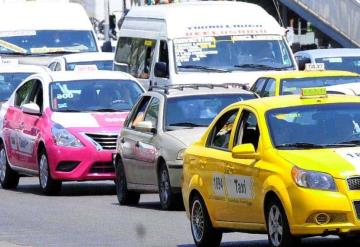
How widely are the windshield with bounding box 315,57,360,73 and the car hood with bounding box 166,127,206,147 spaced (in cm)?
1205

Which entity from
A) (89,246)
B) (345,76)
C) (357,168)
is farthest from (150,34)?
(357,168)

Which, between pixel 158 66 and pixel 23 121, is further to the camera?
pixel 158 66

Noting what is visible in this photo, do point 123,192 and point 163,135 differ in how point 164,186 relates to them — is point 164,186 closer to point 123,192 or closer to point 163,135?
point 163,135

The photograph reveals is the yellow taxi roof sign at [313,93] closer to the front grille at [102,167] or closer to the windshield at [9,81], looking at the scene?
the front grille at [102,167]

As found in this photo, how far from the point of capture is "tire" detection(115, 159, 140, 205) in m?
18.9

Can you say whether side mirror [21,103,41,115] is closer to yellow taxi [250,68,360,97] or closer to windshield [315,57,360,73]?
yellow taxi [250,68,360,97]

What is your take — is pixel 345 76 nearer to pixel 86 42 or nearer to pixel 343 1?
pixel 86 42

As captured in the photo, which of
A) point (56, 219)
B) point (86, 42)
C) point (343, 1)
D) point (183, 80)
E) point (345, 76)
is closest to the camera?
point (56, 219)

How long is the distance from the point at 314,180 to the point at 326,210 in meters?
0.26

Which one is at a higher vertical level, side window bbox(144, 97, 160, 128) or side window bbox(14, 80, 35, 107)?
side window bbox(144, 97, 160, 128)

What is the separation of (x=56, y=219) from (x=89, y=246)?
313 cm

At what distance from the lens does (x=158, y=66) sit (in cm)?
2538

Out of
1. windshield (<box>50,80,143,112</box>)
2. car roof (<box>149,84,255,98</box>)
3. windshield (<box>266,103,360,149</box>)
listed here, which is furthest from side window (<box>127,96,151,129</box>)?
windshield (<box>266,103,360,149</box>)

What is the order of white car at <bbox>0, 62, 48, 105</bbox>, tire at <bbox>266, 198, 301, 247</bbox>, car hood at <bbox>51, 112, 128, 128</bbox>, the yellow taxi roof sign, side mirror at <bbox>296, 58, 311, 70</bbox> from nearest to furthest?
tire at <bbox>266, 198, 301, 247</bbox> < the yellow taxi roof sign < car hood at <bbox>51, 112, 128, 128</bbox> < white car at <bbox>0, 62, 48, 105</bbox> < side mirror at <bbox>296, 58, 311, 70</bbox>
